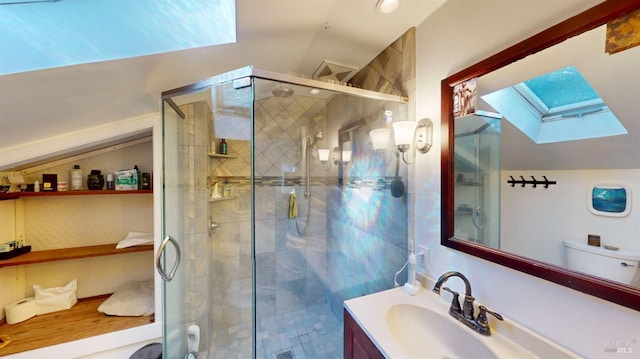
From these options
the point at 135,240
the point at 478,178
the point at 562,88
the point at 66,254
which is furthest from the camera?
the point at 135,240

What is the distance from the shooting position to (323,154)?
205 cm

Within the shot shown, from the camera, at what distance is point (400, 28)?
1.33m

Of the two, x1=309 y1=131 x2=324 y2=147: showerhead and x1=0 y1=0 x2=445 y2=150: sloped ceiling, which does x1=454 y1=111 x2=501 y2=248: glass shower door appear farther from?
x1=309 y1=131 x2=324 y2=147: showerhead

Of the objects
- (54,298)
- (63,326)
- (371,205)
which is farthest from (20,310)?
(371,205)

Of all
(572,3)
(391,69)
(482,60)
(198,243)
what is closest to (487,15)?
(482,60)

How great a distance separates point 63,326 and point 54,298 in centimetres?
29

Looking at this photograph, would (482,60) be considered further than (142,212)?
No

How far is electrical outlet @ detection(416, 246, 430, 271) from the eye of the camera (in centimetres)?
123

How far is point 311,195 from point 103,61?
5.39 ft

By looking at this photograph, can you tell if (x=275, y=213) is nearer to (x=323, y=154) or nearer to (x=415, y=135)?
(x=323, y=154)

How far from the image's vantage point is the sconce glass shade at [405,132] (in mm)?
1277

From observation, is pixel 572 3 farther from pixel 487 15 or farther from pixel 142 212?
pixel 142 212

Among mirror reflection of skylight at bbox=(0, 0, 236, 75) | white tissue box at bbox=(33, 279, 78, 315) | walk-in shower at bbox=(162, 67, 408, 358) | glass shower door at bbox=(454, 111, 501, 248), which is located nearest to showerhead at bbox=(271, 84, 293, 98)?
walk-in shower at bbox=(162, 67, 408, 358)

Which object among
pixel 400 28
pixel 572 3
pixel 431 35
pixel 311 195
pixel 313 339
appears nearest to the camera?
pixel 572 3
